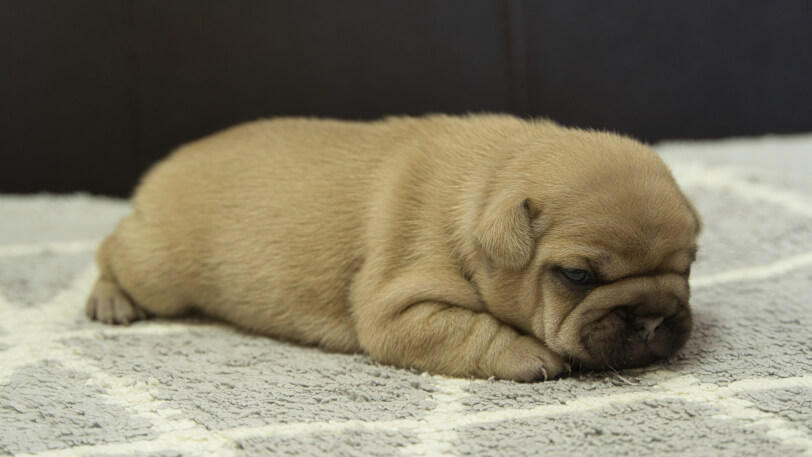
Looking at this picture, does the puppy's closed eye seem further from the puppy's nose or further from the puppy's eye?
the puppy's nose

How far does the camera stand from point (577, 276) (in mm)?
2588

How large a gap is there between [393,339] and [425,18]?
296 centimetres

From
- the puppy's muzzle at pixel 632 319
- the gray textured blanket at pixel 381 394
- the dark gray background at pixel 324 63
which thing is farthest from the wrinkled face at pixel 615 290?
the dark gray background at pixel 324 63

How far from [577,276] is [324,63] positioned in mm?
3137

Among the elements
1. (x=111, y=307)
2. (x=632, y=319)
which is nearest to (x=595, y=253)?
(x=632, y=319)

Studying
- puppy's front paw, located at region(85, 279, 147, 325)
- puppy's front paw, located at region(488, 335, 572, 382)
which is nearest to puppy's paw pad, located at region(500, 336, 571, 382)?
puppy's front paw, located at region(488, 335, 572, 382)

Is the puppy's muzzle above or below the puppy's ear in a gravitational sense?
below

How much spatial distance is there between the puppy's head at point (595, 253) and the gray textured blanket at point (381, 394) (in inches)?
5.9

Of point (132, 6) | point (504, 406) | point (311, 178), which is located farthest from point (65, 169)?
point (504, 406)

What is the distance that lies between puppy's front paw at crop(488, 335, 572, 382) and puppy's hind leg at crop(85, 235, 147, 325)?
1.60 meters

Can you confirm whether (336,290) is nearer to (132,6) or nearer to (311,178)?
(311,178)

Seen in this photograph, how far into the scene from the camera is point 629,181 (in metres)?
2.62

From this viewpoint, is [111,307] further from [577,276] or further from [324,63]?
[324,63]

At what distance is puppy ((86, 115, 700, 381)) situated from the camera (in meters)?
2.60
